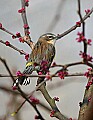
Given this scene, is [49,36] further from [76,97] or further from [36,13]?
[36,13]

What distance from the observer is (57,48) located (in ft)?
5.75

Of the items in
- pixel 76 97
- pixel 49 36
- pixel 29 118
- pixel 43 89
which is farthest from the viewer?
pixel 29 118

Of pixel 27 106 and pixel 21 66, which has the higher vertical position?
pixel 21 66

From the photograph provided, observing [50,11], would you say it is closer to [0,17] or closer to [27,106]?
[0,17]

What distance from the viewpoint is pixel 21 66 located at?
175 centimetres

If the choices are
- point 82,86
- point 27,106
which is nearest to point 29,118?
point 27,106

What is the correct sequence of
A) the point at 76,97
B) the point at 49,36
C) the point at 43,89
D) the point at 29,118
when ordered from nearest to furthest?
the point at 43,89 < the point at 49,36 < the point at 76,97 < the point at 29,118

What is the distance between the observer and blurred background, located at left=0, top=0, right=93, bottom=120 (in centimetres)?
169

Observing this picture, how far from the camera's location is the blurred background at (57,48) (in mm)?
1688

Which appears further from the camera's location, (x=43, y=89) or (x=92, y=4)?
(x=92, y=4)

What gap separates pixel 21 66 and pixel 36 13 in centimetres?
36

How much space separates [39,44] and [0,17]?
108 cm

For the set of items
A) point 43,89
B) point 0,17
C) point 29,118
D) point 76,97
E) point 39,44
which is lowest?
point 29,118

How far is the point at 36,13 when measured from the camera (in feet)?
6.18
